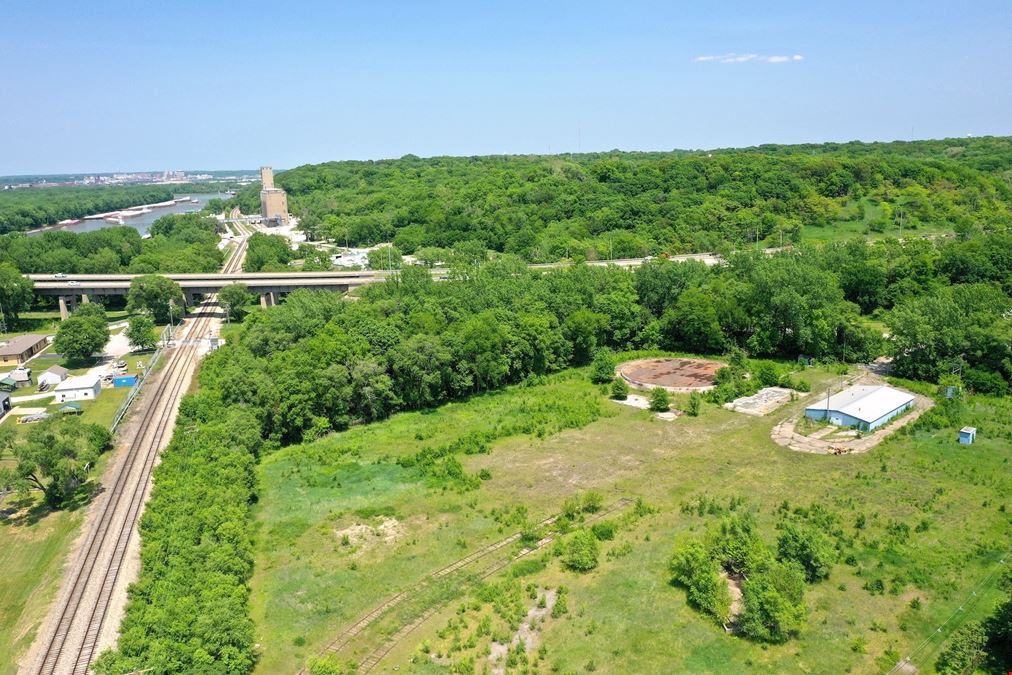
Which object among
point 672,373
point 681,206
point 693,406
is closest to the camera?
point 693,406

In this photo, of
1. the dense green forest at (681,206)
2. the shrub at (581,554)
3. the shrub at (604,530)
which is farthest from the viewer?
the dense green forest at (681,206)

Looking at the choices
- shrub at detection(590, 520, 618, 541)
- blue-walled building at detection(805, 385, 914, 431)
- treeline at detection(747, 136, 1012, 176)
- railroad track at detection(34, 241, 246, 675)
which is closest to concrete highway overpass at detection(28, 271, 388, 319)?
railroad track at detection(34, 241, 246, 675)

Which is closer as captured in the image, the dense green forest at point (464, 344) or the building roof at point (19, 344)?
the dense green forest at point (464, 344)

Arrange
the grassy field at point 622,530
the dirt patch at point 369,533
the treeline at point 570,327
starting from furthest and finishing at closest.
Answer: the treeline at point 570,327
the dirt patch at point 369,533
the grassy field at point 622,530

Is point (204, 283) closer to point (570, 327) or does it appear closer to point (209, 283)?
point (209, 283)

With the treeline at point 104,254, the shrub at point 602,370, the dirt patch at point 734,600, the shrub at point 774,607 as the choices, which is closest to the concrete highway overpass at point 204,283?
the treeline at point 104,254

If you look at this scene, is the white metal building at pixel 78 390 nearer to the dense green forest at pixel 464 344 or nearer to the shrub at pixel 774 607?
the dense green forest at pixel 464 344

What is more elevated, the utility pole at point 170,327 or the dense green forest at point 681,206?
the dense green forest at point 681,206

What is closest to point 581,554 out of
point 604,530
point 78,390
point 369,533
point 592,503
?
point 604,530
